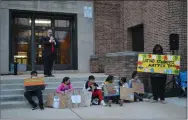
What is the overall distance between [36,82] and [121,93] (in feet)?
8.77

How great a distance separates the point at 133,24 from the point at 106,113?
7.84m

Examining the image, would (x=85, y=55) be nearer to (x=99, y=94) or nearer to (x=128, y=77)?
(x=128, y=77)

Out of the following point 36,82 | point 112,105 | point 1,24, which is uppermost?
point 1,24

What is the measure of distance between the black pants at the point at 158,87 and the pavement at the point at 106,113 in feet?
2.22

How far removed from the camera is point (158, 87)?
31.8 feet

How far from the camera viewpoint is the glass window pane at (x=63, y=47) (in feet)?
51.2

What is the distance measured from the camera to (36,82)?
8.98m

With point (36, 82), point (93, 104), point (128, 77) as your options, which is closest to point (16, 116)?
point (36, 82)

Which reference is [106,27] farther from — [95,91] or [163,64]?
[95,91]

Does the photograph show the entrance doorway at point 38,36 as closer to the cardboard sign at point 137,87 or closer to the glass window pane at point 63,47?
the glass window pane at point 63,47

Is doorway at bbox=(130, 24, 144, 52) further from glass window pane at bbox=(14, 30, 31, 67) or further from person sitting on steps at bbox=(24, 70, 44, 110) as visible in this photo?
person sitting on steps at bbox=(24, 70, 44, 110)

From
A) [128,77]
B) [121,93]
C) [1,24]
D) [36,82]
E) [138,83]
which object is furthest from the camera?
[1,24]

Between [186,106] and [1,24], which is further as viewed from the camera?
[1,24]

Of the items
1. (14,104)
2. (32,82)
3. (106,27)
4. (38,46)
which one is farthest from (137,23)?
(14,104)
